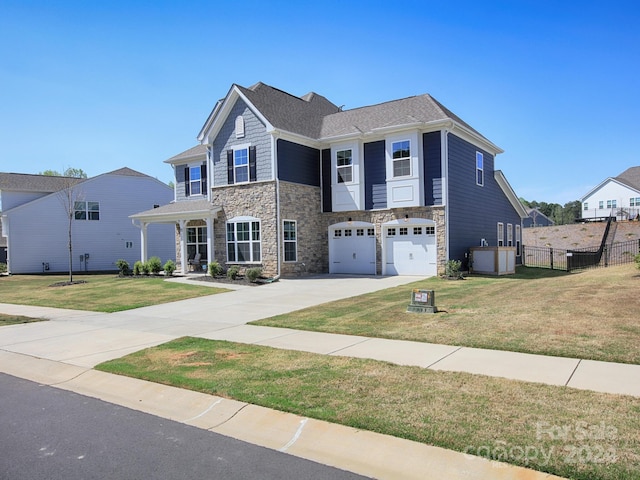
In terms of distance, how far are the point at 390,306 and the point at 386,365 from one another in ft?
18.8

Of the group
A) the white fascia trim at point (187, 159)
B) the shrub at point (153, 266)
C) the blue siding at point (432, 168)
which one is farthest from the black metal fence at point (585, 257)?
the shrub at point (153, 266)

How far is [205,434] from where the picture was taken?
4.84 m

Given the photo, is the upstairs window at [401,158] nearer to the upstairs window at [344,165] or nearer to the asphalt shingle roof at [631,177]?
the upstairs window at [344,165]

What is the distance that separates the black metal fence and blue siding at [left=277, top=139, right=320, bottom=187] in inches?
556

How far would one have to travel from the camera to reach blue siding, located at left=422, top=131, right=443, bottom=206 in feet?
66.0

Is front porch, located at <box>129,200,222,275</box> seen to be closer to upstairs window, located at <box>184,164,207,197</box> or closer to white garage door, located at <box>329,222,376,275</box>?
upstairs window, located at <box>184,164,207,197</box>

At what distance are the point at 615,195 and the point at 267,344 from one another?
58415 mm

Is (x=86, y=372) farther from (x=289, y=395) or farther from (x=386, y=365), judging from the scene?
(x=386, y=365)

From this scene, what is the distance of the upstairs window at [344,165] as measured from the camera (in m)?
Answer: 22.4

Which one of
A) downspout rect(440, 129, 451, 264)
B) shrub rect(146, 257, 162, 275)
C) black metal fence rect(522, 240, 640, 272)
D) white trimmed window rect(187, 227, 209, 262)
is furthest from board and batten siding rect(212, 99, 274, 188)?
black metal fence rect(522, 240, 640, 272)

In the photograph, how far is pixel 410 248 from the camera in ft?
69.2

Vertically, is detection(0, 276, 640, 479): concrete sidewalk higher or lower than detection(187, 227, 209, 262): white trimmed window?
lower

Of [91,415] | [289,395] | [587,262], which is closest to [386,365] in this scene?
[289,395]

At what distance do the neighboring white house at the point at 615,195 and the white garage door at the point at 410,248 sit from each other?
1596 inches
